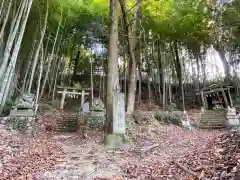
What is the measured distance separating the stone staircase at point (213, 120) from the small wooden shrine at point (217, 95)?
1.46 metres

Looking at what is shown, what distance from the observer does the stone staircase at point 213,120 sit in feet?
33.9

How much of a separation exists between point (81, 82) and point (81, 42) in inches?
133

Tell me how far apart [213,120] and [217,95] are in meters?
3.88

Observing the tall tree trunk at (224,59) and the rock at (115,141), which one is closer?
the rock at (115,141)

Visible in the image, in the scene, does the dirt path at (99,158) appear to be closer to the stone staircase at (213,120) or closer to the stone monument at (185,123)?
the stone monument at (185,123)

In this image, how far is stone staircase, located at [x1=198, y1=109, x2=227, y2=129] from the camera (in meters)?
10.3

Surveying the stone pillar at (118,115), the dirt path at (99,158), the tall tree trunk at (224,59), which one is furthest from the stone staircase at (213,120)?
the stone pillar at (118,115)

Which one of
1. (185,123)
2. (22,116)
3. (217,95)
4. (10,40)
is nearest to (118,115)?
(22,116)

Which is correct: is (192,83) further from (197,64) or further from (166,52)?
(166,52)

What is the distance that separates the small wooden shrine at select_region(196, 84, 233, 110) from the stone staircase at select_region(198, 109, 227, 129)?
4.78 ft

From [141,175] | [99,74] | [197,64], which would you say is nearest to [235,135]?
[141,175]

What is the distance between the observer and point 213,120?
36.1 ft

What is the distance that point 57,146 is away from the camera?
18.2ft

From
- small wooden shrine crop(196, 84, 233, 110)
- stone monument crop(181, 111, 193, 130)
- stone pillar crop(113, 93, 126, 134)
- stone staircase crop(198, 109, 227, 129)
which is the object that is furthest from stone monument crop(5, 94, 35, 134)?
Answer: small wooden shrine crop(196, 84, 233, 110)
